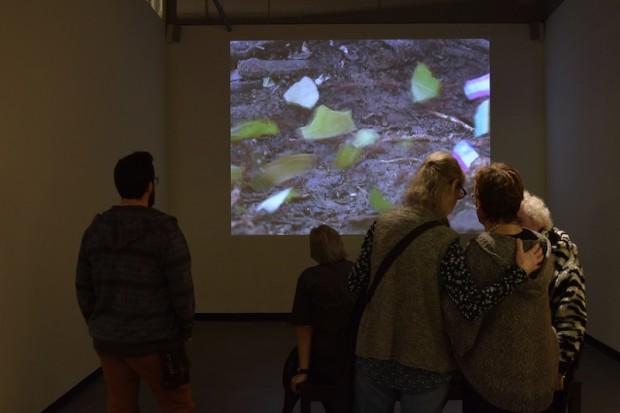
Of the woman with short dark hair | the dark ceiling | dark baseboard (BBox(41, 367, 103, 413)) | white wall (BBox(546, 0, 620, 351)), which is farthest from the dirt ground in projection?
the woman with short dark hair

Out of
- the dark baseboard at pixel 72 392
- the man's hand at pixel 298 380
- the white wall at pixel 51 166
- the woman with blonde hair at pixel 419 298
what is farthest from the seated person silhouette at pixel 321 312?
the dark baseboard at pixel 72 392

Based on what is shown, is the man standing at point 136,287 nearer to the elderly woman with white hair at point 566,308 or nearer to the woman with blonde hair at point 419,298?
the woman with blonde hair at point 419,298

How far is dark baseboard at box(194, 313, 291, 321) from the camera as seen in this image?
689cm

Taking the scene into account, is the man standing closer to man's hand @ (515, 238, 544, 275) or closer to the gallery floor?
man's hand @ (515, 238, 544, 275)

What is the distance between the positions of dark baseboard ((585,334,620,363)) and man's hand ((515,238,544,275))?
151 inches

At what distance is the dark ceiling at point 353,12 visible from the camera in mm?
6895

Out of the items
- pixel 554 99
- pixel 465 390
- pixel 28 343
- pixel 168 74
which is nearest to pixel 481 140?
pixel 554 99

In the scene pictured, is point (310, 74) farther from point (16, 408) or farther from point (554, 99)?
point (16, 408)

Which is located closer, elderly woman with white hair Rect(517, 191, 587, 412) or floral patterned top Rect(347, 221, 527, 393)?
floral patterned top Rect(347, 221, 527, 393)

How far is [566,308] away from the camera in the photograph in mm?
2051

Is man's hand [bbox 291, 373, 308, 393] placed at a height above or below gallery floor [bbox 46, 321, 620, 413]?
above

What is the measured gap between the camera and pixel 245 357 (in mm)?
5246

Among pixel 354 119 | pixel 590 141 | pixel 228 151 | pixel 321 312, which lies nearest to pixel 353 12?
pixel 354 119

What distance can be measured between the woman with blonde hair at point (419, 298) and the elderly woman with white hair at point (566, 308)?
497 millimetres
